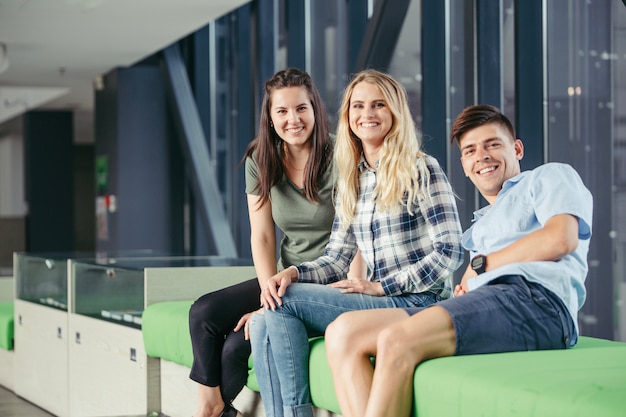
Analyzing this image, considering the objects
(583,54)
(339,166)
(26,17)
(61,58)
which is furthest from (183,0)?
(339,166)

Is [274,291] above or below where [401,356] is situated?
above

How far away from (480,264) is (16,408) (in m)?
3.25

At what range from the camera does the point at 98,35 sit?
26.3ft

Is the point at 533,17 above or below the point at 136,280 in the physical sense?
above

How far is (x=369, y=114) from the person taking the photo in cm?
272

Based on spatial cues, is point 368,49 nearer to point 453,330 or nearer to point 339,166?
point 339,166

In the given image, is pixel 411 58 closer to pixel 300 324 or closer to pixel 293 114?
pixel 293 114

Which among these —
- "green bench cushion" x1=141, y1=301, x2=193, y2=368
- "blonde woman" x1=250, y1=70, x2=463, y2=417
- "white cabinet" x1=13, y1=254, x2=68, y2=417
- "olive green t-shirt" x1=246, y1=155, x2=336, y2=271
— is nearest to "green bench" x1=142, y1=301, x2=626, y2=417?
"blonde woman" x1=250, y1=70, x2=463, y2=417

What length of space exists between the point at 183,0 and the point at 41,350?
2904 millimetres

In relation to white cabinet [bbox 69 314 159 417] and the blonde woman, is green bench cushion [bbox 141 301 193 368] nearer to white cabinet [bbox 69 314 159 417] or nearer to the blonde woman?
white cabinet [bbox 69 314 159 417]

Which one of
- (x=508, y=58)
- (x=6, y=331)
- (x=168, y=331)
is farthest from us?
(x=6, y=331)

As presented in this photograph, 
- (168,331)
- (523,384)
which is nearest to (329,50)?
(168,331)

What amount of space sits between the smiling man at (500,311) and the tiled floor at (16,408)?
2923 mm

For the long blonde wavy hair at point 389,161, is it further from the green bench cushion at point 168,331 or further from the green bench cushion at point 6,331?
the green bench cushion at point 6,331
